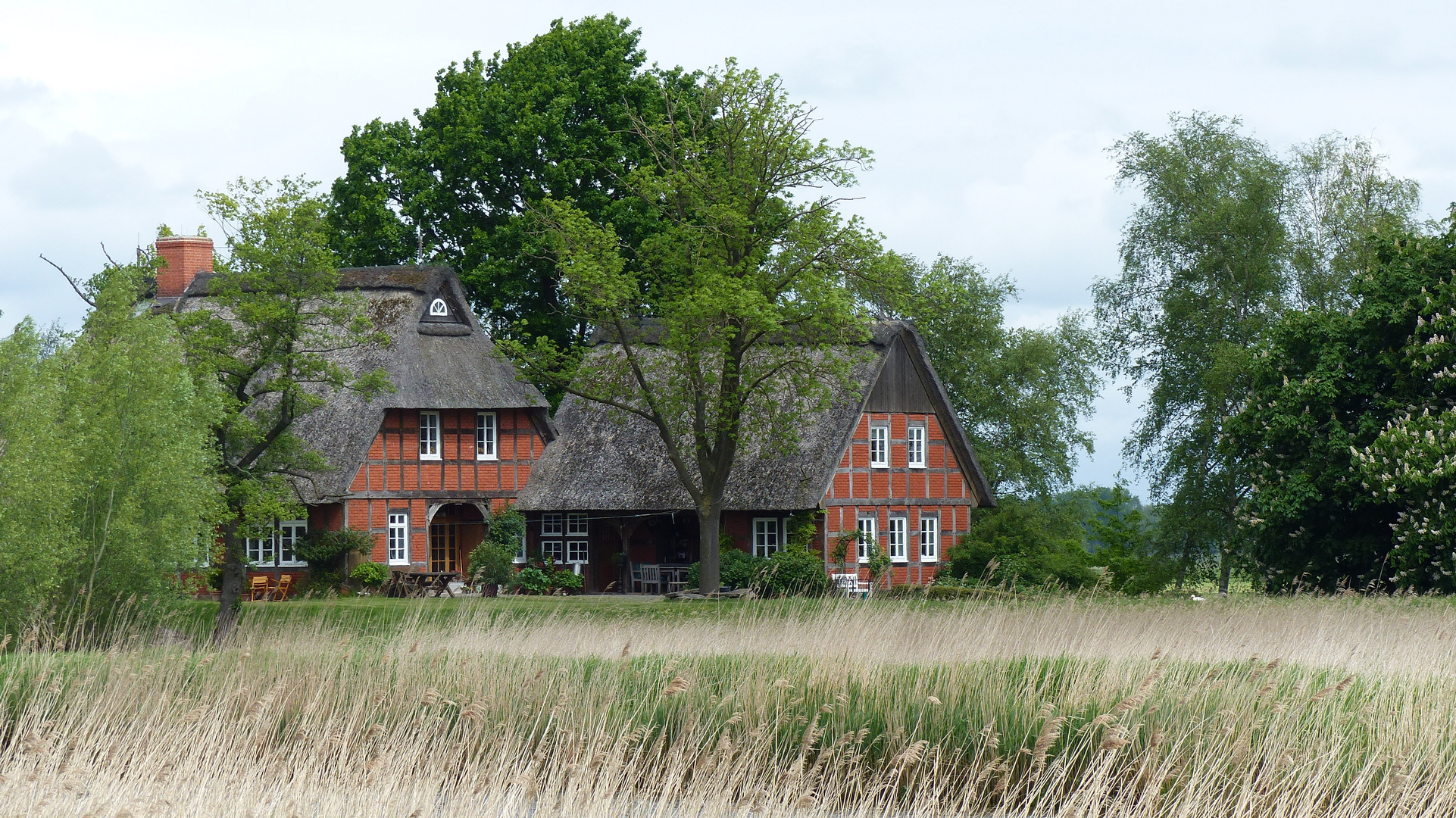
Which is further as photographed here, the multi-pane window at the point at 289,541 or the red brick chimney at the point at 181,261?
the red brick chimney at the point at 181,261

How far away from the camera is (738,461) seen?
36.0 m

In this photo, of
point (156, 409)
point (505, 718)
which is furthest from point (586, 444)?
point (505, 718)

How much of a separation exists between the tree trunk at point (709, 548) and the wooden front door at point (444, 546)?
27.9 ft

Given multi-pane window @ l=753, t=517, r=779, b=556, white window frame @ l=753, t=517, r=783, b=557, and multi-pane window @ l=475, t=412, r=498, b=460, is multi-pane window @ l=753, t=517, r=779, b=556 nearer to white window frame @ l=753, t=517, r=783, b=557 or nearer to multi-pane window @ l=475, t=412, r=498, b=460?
white window frame @ l=753, t=517, r=783, b=557

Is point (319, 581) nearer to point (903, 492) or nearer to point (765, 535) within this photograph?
point (765, 535)

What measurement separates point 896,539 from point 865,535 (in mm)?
1041

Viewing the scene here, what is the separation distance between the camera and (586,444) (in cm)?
3812

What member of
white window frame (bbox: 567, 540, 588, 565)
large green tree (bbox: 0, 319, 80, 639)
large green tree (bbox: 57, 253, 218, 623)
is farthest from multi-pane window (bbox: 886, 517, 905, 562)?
large green tree (bbox: 0, 319, 80, 639)

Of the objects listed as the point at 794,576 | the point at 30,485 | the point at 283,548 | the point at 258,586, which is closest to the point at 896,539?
the point at 794,576

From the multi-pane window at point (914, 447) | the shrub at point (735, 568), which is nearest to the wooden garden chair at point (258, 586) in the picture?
the shrub at point (735, 568)

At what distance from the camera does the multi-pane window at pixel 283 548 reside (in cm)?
3575

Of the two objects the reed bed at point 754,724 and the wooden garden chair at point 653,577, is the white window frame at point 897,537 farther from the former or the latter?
the reed bed at point 754,724

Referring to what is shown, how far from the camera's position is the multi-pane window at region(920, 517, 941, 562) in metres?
36.5

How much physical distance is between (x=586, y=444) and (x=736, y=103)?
1051 cm
